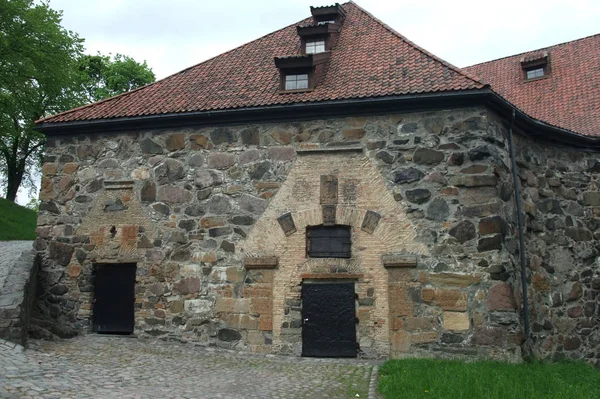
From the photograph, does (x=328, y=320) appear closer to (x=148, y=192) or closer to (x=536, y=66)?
(x=148, y=192)

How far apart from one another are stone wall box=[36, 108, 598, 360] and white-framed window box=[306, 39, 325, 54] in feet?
8.20

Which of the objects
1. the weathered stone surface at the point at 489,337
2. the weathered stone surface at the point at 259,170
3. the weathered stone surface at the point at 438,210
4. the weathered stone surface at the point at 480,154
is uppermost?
the weathered stone surface at the point at 480,154

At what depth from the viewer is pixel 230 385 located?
266 inches

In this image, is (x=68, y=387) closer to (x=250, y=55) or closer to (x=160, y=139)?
(x=160, y=139)

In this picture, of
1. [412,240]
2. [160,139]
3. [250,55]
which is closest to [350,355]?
[412,240]

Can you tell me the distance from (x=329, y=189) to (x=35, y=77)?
18.1m

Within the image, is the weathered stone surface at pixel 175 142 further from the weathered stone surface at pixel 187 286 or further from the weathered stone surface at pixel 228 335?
the weathered stone surface at pixel 228 335

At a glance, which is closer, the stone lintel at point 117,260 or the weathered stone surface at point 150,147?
the stone lintel at point 117,260

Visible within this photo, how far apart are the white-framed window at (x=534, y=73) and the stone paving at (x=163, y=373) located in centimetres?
1126

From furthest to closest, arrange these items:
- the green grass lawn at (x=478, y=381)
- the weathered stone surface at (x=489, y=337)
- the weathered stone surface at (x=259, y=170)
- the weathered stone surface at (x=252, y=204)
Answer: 1. the weathered stone surface at (x=259, y=170)
2. the weathered stone surface at (x=252, y=204)
3. the weathered stone surface at (x=489, y=337)
4. the green grass lawn at (x=478, y=381)

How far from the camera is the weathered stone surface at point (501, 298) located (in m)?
8.47

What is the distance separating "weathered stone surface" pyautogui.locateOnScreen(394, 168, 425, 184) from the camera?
9.12 metres

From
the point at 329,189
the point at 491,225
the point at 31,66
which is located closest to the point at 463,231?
the point at 491,225

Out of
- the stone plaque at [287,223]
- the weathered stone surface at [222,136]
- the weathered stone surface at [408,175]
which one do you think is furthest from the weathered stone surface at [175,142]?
the weathered stone surface at [408,175]
